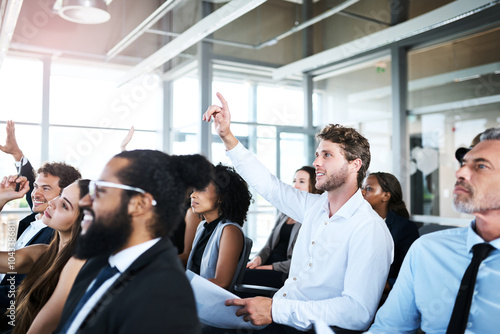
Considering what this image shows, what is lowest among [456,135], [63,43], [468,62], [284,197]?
[284,197]

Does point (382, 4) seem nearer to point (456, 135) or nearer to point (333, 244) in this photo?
point (456, 135)

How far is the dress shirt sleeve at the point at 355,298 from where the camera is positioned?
1547 mm

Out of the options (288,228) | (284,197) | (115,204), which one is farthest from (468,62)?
(115,204)

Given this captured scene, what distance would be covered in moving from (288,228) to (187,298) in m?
2.79

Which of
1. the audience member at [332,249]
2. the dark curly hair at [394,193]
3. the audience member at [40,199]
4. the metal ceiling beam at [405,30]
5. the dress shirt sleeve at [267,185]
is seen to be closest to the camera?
the audience member at [332,249]

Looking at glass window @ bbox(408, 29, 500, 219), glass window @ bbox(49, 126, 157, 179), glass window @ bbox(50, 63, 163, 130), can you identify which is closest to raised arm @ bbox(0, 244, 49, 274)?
glass window @ bbox(408, 29, 500, 219)

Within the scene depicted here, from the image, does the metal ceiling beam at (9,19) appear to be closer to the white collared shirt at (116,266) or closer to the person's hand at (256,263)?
the person's hand at (256,263)

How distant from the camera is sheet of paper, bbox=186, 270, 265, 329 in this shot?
158 centimetres

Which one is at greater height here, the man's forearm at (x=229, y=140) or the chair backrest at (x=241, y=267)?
the man's forearm at (x=229, y=140)

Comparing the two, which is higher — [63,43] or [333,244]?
[63,43]

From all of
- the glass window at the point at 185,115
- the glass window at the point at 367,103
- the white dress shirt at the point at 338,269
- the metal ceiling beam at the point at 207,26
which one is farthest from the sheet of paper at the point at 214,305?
the glass window at the point at 185,115

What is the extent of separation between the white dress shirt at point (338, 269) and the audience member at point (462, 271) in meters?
0.10

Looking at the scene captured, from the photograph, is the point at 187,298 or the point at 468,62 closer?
the point at 187,298

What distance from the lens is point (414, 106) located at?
17.5 feet
